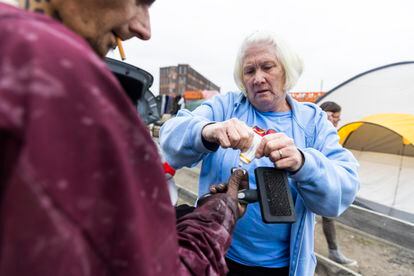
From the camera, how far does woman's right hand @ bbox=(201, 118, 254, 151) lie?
1153 millimetres

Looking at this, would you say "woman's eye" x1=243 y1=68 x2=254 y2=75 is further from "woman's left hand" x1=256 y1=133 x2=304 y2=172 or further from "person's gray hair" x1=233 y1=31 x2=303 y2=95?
"woman's left hand" x1=256 y1=133 x2=304 y2=172

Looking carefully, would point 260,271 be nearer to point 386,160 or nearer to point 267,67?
point 267,67

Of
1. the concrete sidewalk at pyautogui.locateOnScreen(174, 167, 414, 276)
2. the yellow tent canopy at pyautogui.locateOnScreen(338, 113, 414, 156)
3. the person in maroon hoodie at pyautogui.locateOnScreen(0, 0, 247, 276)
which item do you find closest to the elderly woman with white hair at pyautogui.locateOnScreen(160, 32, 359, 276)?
the person in maroon hoodie at pyautogui.locateOnScreen(0, 0, 247, 276)

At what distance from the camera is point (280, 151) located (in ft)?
3.67

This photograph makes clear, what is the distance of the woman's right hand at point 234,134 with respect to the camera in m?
1.15

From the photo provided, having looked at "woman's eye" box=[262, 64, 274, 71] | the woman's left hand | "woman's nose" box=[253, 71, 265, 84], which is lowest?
the woman's left hand

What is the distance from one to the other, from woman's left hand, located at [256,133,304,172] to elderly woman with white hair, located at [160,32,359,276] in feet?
0.09

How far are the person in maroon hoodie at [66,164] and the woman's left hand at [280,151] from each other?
73cm

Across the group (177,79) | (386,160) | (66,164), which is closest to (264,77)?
(66,164)

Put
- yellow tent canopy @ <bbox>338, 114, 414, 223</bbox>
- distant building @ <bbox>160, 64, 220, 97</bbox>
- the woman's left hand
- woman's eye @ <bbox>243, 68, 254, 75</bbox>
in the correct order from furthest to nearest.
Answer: distant building @ <bbox>160, 64, 220, 97</bbox>
yellow tent canopy @ <bbox>338, 114, 414, 223</bbox>
woman's eye @ <bbox>243, 68, 254, 75</bbox>
the woman's left hand

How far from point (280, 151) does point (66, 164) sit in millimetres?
888

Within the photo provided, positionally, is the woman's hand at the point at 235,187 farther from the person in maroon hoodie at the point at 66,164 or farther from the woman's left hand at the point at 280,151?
the person in maroon hoodie at the point at 66,164

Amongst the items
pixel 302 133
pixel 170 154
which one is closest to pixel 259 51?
pixel 302 133

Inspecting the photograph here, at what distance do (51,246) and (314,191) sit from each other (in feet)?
3.56
